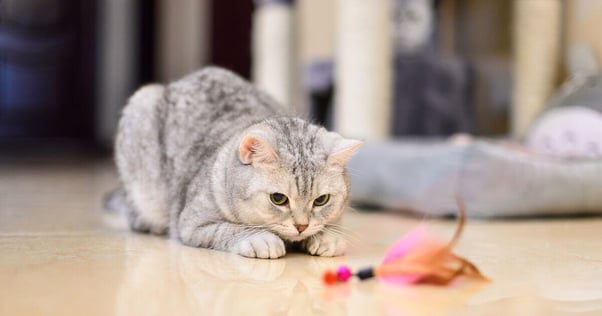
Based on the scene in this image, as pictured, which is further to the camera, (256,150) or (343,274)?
(256,150)

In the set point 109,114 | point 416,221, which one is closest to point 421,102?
point 416,221

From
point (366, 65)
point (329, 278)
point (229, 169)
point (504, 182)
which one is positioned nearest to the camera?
point (329, 278)

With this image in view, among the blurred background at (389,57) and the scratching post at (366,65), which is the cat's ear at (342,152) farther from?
the scratching post at (366,65)

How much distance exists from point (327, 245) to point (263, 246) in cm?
15

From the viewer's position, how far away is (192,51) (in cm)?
727

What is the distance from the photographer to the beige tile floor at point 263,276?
108 cm

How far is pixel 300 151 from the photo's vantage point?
1.48 metres

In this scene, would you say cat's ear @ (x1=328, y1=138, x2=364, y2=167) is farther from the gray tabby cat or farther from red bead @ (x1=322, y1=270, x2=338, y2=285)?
red bead @ (x1=322, y1=270, x2=338, y2=285)

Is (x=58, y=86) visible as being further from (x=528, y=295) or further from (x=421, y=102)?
(x=528, y=295)

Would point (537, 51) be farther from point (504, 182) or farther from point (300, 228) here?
point (300, 228)

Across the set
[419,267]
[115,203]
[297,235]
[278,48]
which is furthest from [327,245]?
[278,48]

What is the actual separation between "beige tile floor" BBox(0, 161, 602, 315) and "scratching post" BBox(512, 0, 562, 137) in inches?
46.8

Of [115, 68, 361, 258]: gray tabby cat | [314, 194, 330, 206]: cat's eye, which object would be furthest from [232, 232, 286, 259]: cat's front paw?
[314, 194, 330, 206]: cat's eye

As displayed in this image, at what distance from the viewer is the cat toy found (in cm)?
123
